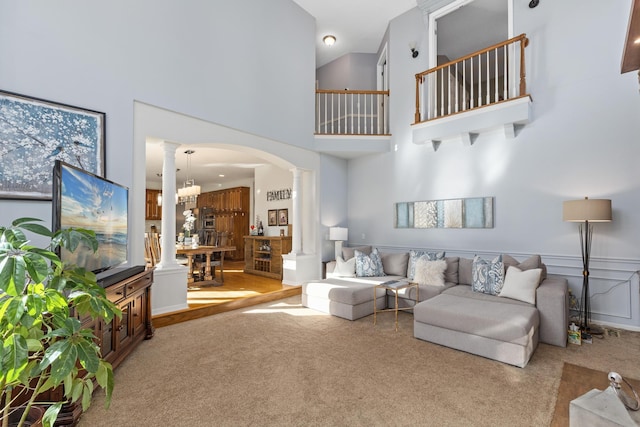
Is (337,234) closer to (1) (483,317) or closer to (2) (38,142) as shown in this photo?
(1) (483,317)

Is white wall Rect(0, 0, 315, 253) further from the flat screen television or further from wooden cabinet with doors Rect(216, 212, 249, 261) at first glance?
wooden cabinet with doors Rect(216, 212, 249, 261)

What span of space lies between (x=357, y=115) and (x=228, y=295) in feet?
13.9

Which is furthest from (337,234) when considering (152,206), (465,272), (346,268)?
(152,206)

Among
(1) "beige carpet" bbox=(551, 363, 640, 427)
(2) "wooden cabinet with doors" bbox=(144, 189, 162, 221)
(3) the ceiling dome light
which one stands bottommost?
(1) "beige carpet" bbox=(551, 363, 640, 427)

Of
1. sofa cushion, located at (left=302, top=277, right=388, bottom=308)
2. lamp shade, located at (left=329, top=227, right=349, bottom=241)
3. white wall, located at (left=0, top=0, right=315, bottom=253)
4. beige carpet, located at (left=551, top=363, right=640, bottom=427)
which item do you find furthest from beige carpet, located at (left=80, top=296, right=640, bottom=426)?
lamp shade, located at (left=329, top=227, right=349, bottom=241)

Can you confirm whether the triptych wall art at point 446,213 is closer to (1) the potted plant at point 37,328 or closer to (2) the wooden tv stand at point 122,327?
(2) the wooden tv stand at point 122,327

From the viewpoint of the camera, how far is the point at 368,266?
503cm

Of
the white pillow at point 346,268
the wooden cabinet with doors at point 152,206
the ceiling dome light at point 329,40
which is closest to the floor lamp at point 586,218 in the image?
the white pillow at point 346,268

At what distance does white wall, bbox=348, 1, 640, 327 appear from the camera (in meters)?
3.73

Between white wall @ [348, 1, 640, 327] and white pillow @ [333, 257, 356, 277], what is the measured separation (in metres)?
1.38

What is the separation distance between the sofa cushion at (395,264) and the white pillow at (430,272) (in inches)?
19.7

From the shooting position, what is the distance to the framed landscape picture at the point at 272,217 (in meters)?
7.96

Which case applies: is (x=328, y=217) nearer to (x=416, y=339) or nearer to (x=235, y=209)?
(x=416, y=339)

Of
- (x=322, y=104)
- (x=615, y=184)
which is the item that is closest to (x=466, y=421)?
(x=615, y=184)
